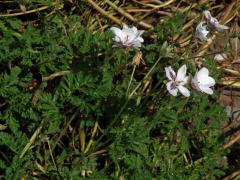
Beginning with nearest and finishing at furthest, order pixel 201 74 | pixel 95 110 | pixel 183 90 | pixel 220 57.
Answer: pixel 183 90 < pixel 201 74 < pixel 95 110 < pixel 220 57

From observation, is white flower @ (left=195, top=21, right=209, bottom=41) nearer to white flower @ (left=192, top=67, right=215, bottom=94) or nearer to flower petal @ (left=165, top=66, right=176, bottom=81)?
white flower @ (left=192, top=67, right=215, bottom=94)

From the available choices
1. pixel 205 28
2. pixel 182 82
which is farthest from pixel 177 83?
pixel 205 28

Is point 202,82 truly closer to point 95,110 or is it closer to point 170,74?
point 170,74

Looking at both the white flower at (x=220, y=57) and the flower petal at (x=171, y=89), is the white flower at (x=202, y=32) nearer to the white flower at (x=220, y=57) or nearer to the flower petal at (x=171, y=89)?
the flower petal at (x=171, y=89)

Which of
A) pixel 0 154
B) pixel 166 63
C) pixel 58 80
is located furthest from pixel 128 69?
pixel 0 154

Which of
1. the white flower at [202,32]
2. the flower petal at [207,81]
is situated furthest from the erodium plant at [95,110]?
the white flower at [202,32]

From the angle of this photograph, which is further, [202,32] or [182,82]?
[202,32]

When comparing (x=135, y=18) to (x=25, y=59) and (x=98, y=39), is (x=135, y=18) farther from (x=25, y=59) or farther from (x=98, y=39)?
(x=25, y=59)

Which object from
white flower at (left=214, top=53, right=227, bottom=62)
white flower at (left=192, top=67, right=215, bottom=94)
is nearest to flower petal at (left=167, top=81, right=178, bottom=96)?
white flower at (left=192, top=67, right=215, bottom=94)
